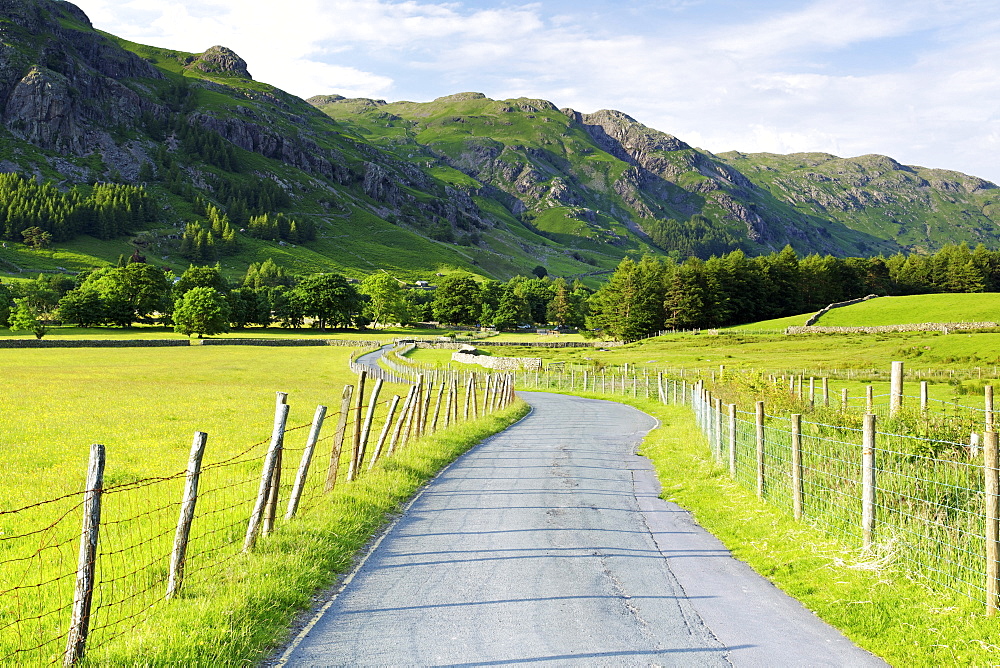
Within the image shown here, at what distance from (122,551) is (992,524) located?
10436 mm

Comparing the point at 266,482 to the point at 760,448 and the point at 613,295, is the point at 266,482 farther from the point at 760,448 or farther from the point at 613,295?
the point at 613,295

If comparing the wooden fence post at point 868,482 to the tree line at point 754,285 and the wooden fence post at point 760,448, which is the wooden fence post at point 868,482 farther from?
the tree line at point 754,285

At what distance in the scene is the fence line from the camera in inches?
242

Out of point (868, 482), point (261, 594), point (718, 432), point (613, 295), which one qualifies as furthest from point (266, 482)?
point (613, 295)

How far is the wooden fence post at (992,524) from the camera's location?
742 centimetres

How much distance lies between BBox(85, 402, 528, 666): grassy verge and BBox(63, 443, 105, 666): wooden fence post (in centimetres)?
20

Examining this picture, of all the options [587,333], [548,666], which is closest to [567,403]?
[548,666]

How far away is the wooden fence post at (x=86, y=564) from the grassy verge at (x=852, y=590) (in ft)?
24.8

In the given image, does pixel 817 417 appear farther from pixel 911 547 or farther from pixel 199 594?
pixel 199 594

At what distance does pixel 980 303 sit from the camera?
354ft

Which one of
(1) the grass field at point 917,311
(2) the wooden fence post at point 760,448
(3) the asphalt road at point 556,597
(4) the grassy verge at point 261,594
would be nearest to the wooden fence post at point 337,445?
(4) the grassy verge at point 261,594

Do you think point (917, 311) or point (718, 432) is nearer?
point (718, 432)

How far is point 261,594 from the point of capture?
7.57 meters

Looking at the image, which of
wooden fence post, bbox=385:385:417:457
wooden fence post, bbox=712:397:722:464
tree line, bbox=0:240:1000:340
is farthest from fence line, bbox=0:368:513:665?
tree line, bbox=0:240:1000:340
